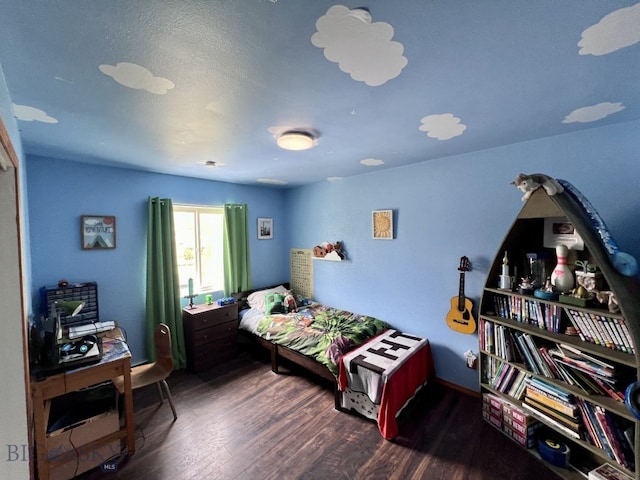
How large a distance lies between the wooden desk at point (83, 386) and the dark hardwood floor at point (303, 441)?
0.19 meters

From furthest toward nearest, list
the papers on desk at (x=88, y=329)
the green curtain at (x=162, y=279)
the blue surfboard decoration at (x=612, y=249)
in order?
the green curtain at (x=162, y=279) → the papers on desk at (x=88, y=329) → the blue surfboard decoration at (x=612, y=249)

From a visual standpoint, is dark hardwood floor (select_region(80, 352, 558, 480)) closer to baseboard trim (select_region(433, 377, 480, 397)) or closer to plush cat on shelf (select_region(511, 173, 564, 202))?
baseboard trim (select_region(433, 377, 480, 397))

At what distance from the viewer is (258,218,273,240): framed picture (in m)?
4.00

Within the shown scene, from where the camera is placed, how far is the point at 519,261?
6.68 ft

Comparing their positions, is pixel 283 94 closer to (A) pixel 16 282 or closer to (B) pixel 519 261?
(A) pixel 16 282

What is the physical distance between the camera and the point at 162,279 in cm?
291

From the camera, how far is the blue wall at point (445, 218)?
1749mm

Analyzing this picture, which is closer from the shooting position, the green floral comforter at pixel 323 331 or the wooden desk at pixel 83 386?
the wooden desk at pixel 83 386

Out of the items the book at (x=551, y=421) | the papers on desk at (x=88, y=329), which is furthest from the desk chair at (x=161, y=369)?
the book at (x=551, y=421)

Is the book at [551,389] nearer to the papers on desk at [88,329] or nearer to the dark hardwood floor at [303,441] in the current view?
the dark hardwood floor at [303,441]

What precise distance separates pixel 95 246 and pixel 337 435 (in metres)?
2.93

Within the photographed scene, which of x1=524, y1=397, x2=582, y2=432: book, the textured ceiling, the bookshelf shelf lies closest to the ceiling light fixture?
the textured ceiling

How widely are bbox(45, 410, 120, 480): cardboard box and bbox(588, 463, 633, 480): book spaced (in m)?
3.06

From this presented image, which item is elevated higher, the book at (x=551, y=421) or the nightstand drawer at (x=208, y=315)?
the nightstand drawer at (x=208, y=315)
